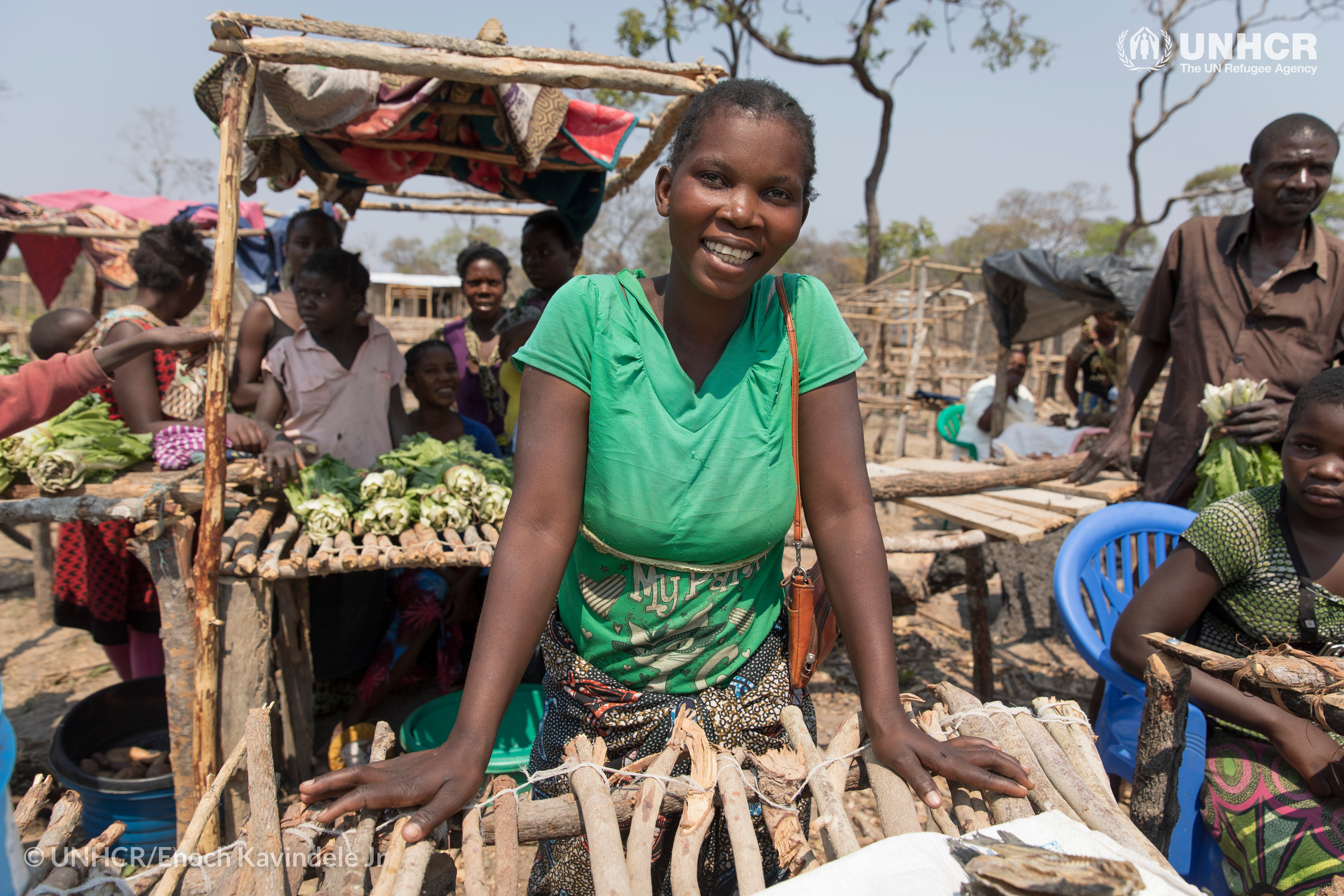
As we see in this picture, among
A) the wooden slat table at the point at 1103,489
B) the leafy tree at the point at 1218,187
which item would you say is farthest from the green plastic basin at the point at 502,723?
the leafy tree at the point at 1218,187

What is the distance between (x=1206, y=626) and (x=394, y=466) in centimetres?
300

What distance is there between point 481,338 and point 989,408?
5.35 meters

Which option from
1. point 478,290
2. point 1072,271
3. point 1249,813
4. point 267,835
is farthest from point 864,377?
point 267,835

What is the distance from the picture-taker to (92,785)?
2.71 meters

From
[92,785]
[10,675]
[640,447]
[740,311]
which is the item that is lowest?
[10,675]

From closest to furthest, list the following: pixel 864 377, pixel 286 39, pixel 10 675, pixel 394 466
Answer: pixel 286 39, pixel 394 466, pixel 10 675, pixel 864 377

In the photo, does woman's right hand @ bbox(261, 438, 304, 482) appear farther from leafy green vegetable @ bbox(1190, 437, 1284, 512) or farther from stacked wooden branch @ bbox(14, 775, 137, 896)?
leafy green vegetable @ bbox(1190, 437, 1284, 512)

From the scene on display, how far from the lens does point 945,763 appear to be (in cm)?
126

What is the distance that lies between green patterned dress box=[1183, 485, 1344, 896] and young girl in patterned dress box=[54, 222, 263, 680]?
11.5 feet

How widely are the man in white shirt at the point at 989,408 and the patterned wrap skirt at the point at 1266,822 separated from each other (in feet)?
19.0

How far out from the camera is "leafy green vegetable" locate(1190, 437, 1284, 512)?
2842 mm

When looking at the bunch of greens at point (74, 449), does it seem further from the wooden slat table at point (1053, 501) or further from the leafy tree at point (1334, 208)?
the leafy tree at point (1334, 208)

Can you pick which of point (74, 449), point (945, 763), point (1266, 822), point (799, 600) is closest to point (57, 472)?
point (74, 449)

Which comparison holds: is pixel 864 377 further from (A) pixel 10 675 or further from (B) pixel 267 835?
(B) pixel 267 835
